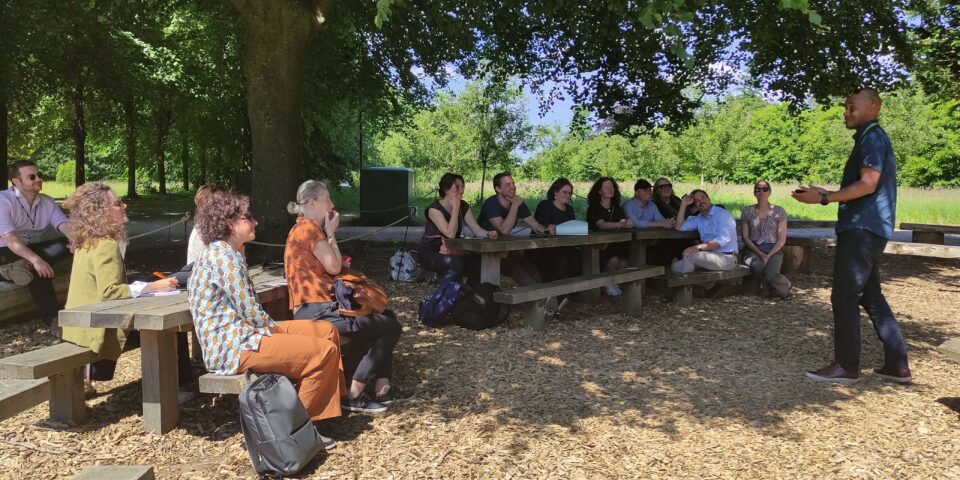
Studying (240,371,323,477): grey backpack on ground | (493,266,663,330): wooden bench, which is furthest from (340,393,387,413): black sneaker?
(493,266,663,330): wooden bench

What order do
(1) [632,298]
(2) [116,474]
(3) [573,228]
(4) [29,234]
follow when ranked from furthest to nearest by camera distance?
(3) [573,228], (1) [632,298], (4) [29,234], (2) [116,474]

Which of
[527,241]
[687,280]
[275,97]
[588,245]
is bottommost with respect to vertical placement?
[687,280]

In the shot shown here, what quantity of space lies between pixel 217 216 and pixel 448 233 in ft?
10.6

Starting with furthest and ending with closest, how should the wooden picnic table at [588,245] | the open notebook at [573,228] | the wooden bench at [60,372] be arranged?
the open notebook at [573,228] → the wooden picnic table at [588,245] → the wooden bench at [60,372]

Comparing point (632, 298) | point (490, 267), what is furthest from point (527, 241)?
point (632, 298)

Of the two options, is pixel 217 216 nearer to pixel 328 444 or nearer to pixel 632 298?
pixel 328 444

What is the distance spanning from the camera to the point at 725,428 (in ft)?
12.8

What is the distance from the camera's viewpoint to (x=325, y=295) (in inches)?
163

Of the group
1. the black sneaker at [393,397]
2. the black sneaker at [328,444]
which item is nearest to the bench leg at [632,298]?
the black sneaker at [393,397]

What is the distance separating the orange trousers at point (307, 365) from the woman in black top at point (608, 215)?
4809 millimetres

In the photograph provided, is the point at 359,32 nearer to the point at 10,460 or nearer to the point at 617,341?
the point at 617,341

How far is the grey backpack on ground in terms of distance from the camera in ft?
10.6

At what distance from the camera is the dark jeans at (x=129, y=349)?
4441 mm

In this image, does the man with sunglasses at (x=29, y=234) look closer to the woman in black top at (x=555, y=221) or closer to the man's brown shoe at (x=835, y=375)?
the woman in black top at (x=555, y=221)
